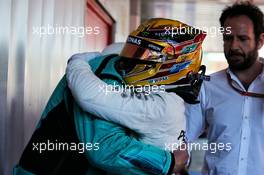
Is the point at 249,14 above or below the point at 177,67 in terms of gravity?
above

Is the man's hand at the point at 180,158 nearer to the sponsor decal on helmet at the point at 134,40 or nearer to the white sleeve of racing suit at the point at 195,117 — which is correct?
the sponsor decal on helmet at the point at 134,40

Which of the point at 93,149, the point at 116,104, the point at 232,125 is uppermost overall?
the point at 116,104

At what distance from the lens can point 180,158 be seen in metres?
1.23

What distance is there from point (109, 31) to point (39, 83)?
321 cm

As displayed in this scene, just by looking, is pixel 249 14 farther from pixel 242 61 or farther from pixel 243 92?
pixel 243 92

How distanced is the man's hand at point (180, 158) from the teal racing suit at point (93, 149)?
3 centimetres

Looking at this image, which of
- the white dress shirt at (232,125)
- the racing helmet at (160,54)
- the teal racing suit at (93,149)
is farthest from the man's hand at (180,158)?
the white dress shirt at (232,125)

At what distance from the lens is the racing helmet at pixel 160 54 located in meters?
1.26

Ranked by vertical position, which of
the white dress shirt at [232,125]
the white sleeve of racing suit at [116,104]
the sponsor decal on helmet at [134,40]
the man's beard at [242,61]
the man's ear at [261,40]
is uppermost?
the man's ear at [261,40]

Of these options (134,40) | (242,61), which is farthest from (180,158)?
(242,61)

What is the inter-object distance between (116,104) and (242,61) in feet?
4.51

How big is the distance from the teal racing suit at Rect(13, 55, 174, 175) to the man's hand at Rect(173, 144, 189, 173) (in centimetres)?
3

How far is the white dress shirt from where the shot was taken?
2246mm

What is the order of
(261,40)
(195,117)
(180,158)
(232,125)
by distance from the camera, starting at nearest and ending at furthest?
(180,158)
(232,125)
(195,117)
(261,40)
